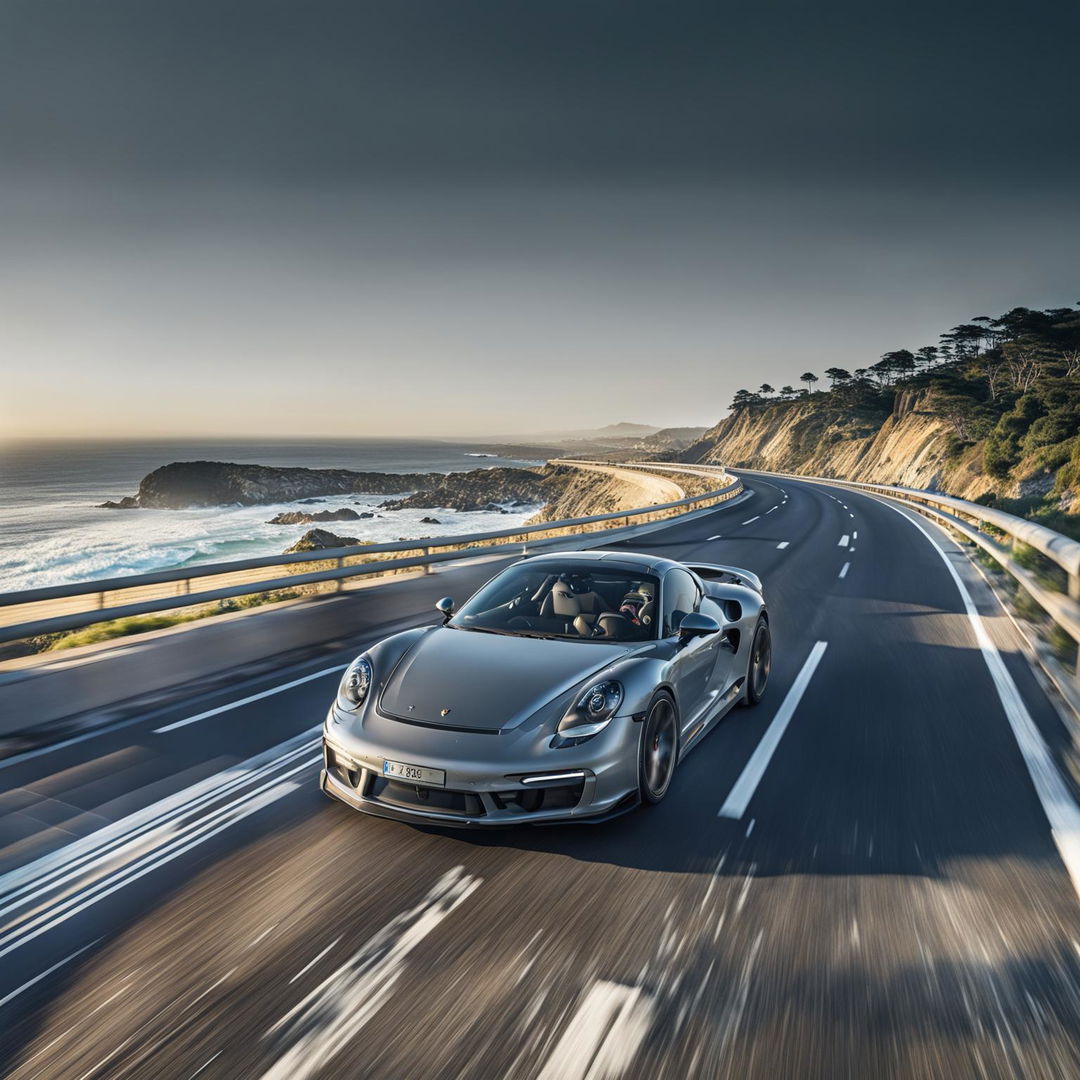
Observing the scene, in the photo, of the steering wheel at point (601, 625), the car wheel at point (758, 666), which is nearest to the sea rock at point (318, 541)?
the car wheel at point (758, 666)

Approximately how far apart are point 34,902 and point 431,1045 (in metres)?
2.18

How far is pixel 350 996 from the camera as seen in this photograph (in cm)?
307

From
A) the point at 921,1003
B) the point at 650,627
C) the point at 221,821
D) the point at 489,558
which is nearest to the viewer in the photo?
the point at 921,1003

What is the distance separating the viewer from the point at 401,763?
408 centimetres

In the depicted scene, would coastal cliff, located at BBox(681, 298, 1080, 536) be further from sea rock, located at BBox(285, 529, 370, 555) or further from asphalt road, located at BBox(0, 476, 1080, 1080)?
sea rock, located at BBox(285, 529, 370, 555)

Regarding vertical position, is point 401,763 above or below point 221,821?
above

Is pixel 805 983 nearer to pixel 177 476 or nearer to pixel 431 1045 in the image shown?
pixel 431 1045

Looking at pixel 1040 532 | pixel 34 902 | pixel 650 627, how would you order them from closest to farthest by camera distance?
pixel 34 902 < pixel 650 627 < pixel 1040 532

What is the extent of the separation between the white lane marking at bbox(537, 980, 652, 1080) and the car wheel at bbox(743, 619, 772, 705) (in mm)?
3954

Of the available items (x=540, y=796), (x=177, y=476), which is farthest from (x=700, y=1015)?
(x=177, y=476)

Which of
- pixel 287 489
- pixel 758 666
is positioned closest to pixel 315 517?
pixel 287 489

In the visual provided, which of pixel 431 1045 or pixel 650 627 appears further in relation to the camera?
pixel 650 627

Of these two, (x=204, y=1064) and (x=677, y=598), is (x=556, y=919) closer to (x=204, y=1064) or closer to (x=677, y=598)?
(x=204, y=1064)

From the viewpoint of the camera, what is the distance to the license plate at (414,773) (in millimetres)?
4008
